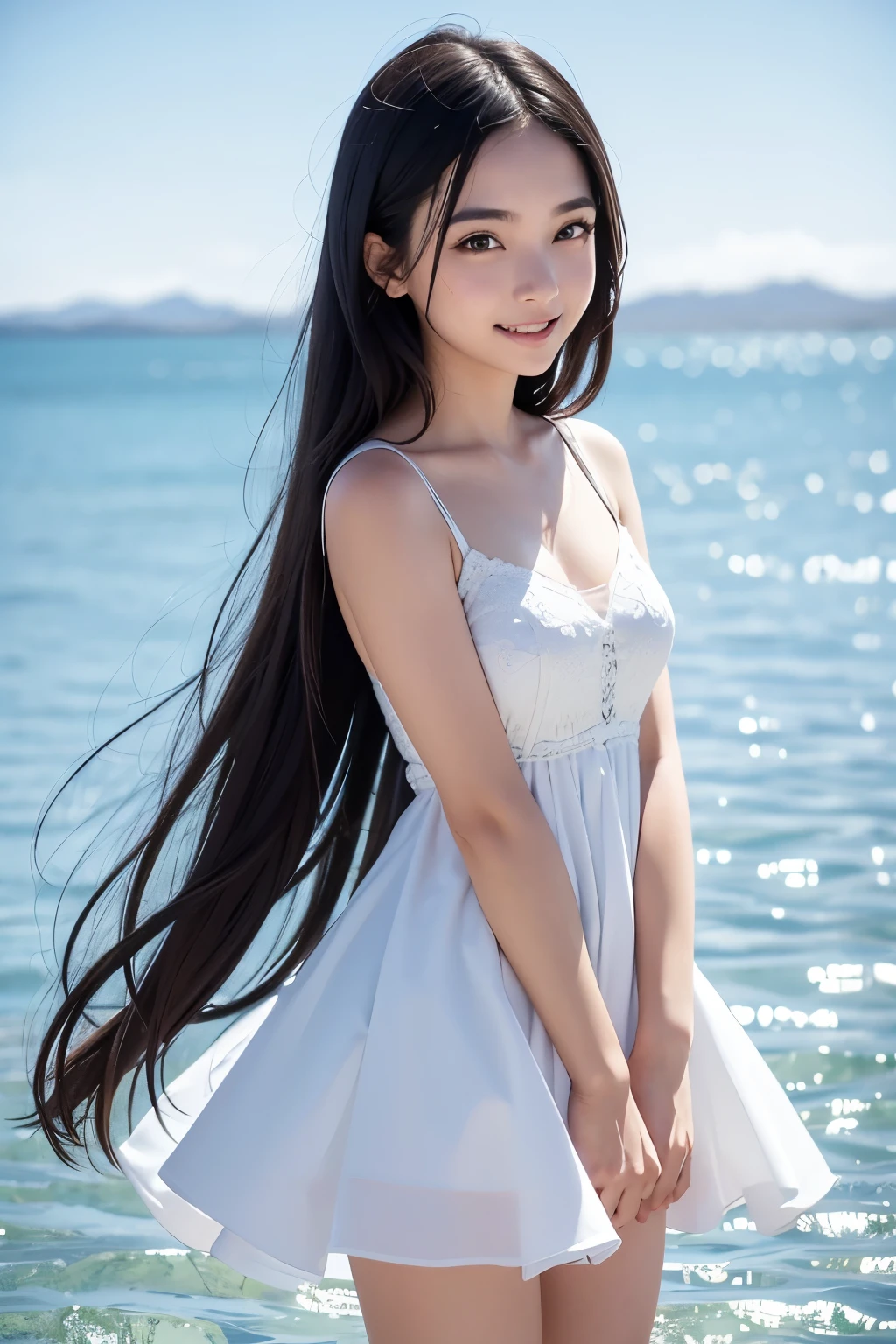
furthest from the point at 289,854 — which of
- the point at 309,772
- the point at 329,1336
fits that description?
the point at 329,1336

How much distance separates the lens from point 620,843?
170 centimetres

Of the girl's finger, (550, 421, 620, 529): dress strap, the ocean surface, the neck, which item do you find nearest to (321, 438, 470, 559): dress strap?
the neck

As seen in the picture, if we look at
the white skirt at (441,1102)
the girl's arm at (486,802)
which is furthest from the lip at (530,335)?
the white skirt at (441,1102)

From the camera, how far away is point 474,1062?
149 centimetres

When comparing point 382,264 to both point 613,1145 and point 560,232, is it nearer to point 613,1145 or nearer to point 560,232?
point 560,232

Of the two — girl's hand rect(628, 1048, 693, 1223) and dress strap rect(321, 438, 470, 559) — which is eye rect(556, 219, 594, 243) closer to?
dress strap rect(321, 438, 470, 559)

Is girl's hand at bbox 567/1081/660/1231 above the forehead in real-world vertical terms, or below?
below

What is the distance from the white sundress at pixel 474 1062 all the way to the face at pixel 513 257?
7.4 inches

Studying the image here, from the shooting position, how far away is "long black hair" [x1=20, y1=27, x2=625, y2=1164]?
63.9 inches

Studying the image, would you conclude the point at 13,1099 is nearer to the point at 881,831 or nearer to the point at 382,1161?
the point at 382,1161

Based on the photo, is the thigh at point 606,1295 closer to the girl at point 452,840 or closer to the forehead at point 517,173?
the girl at point 452,840

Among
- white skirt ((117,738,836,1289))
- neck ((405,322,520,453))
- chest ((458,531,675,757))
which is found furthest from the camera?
neck ((405,322,520,453))

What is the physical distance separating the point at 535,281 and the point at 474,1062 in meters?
0.83

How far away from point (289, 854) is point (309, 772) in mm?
103
